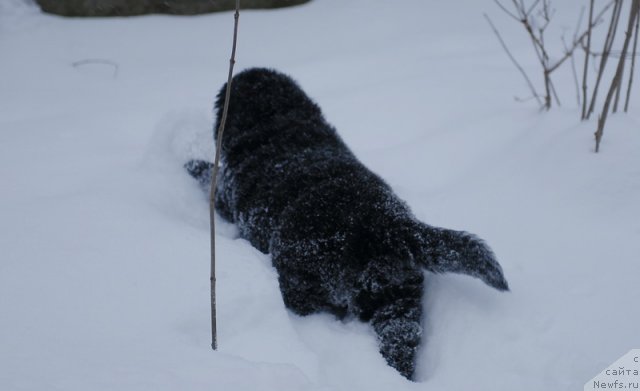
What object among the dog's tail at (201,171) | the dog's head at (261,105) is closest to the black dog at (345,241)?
the dog's head at (261,105)

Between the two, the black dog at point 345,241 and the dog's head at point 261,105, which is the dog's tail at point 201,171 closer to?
the dog's head at point 261,105

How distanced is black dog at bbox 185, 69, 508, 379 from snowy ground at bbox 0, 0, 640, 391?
0.32 ft

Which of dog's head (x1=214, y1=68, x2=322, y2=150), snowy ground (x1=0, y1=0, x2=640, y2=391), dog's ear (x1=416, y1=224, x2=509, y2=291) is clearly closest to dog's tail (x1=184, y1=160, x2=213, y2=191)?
snowy ground (x1=0, y1=0, x2=640, y2=391)

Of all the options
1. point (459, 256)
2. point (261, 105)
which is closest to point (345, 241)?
point (459, 256)

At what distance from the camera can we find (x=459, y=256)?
1.95 meters

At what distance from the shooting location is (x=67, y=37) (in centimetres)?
530

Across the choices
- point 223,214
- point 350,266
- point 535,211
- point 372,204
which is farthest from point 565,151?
point 223,214

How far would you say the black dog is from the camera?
1.96 m

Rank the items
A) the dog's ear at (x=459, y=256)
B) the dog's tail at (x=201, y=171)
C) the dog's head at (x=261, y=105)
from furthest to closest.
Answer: the dog's tail at (x=201, y=171) → the dog's head at (x=261, y=105) → the dog's ear at (x=459, y=256)

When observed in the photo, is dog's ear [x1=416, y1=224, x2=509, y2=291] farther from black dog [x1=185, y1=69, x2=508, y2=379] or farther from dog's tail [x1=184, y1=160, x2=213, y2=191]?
dog's tail [x1=184, y1=160, x2=213, y2=191]

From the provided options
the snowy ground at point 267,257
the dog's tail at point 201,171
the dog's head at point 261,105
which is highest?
the dog's head at point 261,105

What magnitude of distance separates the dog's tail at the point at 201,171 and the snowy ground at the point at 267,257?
0.20 ft

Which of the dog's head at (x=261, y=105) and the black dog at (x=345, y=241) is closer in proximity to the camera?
the black dog at (x=345, y=241)

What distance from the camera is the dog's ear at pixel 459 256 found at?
74.4 inches
